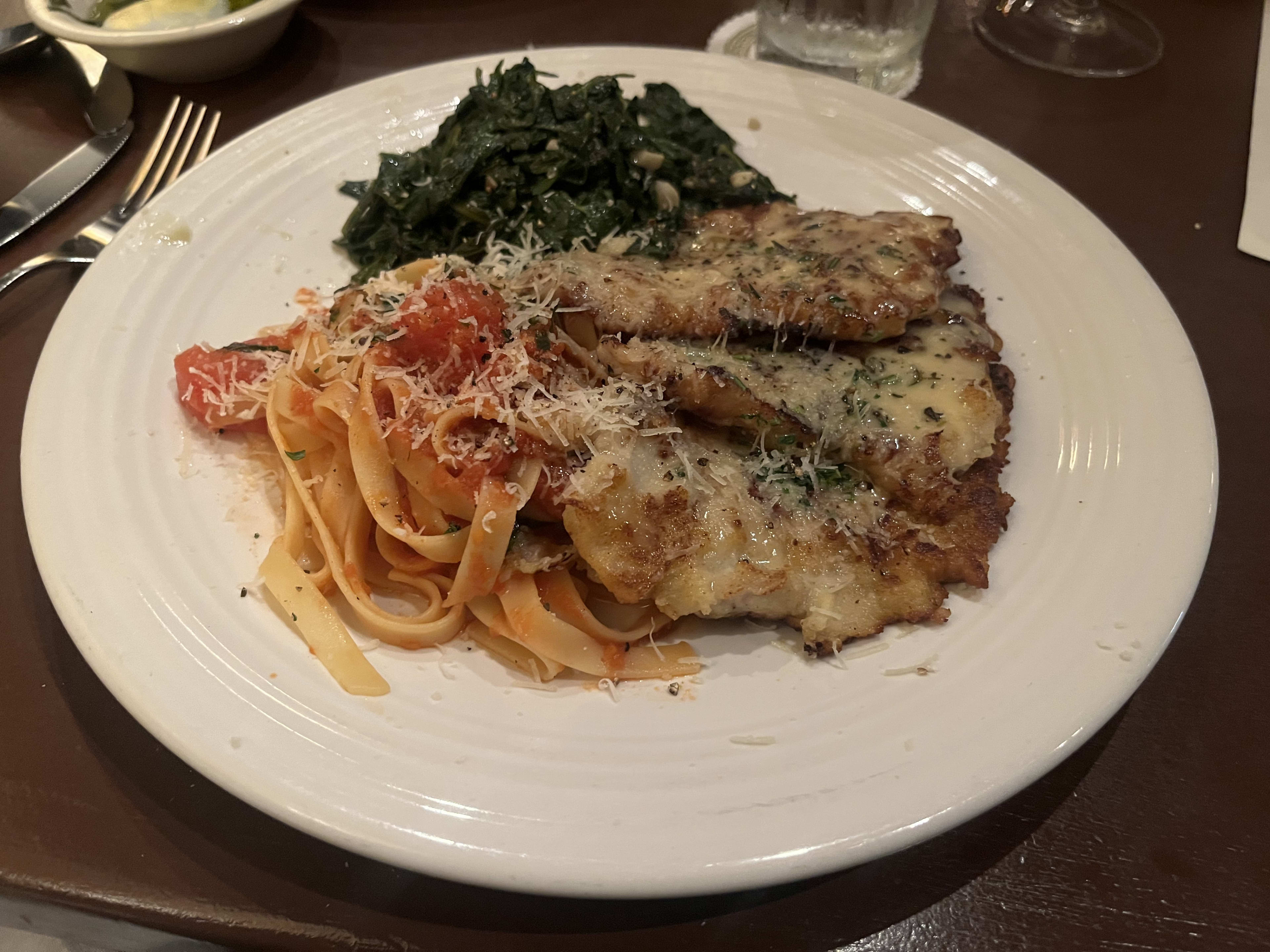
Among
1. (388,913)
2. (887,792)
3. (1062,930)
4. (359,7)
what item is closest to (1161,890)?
(1062,930)

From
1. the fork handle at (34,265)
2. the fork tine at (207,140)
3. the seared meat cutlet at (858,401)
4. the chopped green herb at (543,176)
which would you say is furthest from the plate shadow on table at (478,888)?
the fork tine at (207,140)

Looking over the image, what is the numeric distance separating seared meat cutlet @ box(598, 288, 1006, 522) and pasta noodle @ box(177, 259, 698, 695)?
20cm

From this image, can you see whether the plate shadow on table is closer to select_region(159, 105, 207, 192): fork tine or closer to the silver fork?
the silver fork

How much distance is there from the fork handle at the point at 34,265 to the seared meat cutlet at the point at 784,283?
2.13 metres

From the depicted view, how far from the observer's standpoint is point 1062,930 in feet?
6.31

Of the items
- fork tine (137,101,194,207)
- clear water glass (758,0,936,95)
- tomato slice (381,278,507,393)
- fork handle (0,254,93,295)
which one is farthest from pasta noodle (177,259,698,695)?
clear water glass (758,0,936,95)

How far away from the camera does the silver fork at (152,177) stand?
3.32 metres

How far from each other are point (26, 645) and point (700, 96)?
3461 millimetres

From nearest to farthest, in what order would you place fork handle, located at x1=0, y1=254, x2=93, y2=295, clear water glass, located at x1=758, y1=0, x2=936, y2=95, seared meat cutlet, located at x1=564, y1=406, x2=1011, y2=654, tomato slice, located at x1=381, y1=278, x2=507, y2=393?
seared meat cutlet, located at x1=564, y1=406, x2=1011, y2=654 < tomato slice, located at x1=381, y1=278, x2=507, y2=393 < fork handle, located at x1=0, y1=254, x2=93, y2=295 < clear water glass, located at x1=758, y1=0, x2=936, y2=95

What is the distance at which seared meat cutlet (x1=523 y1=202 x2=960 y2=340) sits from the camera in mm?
2568

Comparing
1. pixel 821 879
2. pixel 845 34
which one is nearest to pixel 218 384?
pixel 821 879

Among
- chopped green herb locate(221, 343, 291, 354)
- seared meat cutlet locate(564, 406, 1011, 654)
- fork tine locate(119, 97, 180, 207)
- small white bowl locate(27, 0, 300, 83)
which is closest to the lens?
seared meat cutlet locate(564, 406, 1011, 654)

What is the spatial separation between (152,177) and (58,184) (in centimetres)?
51

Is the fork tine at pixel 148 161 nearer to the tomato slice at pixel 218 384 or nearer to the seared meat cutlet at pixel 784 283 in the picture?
the tomato slice at pixel 218 384
